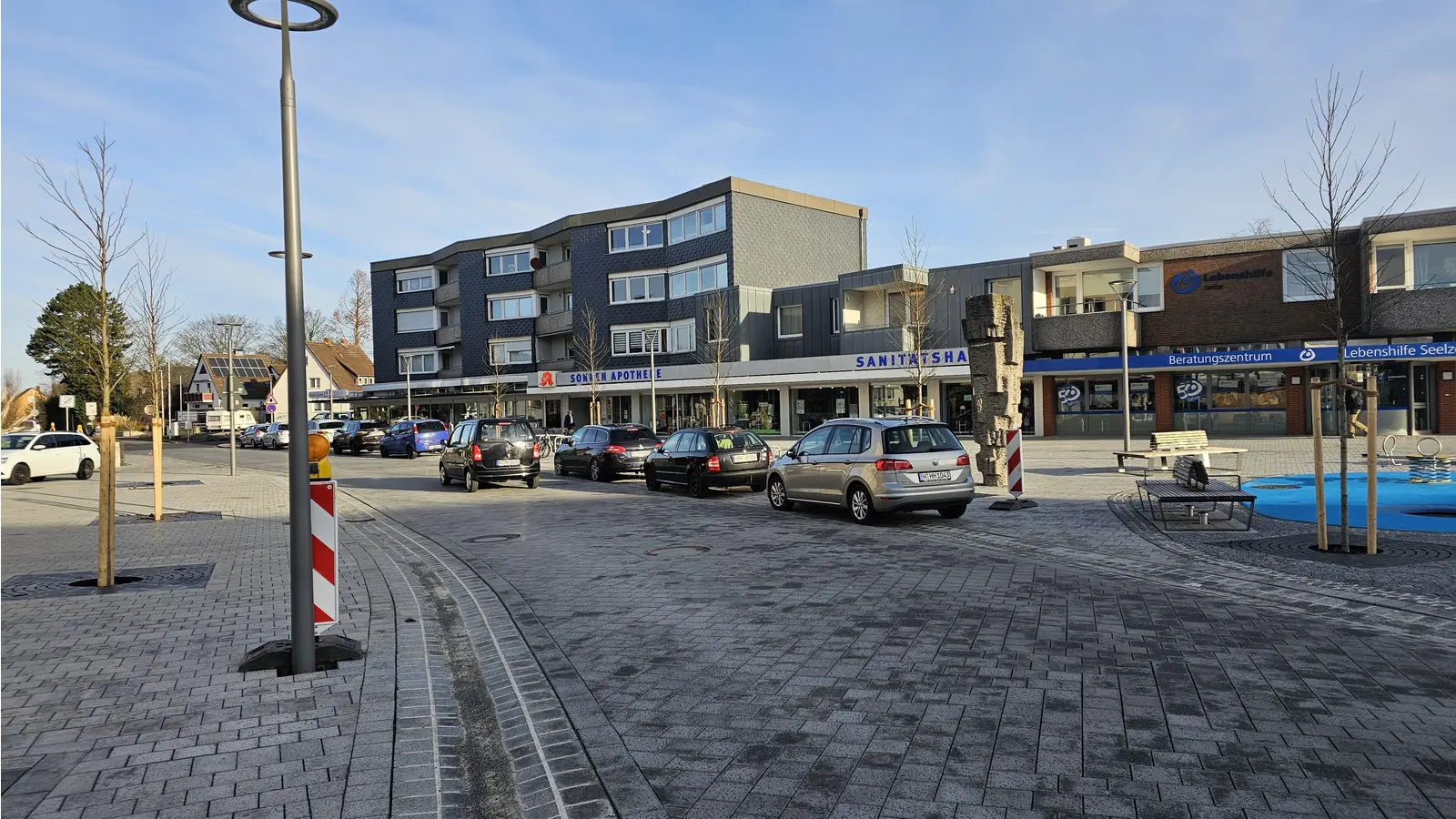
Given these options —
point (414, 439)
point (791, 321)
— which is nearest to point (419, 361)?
point (414, 439)

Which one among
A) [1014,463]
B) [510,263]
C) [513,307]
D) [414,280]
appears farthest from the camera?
[414,280]

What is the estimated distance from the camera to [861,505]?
13242 millimetres

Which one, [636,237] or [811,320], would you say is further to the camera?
[636,237]

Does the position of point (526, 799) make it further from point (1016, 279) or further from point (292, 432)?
point (1016, 279)

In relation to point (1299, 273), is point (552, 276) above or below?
above

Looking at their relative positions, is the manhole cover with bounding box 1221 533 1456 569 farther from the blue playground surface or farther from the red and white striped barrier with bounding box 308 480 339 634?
the red and white striped barrier with bounding box 308 480 339 634

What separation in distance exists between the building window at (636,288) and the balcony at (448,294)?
1759 cm

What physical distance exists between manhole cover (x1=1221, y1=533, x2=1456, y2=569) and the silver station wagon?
145 inches

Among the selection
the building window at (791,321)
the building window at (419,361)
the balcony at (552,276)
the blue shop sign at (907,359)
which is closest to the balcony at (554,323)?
the balcony at (552,276)

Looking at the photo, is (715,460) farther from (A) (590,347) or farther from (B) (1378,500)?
(A) (590,347)

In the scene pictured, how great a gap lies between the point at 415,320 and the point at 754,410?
36.3 m

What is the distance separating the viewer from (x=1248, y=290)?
34.2 meters

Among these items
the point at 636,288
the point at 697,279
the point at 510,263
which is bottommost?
the point at 697,279

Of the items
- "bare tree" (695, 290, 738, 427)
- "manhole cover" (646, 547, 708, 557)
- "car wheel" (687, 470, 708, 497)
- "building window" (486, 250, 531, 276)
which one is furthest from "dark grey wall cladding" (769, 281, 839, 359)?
"manhole cover" (646, 547, 708, 557)
